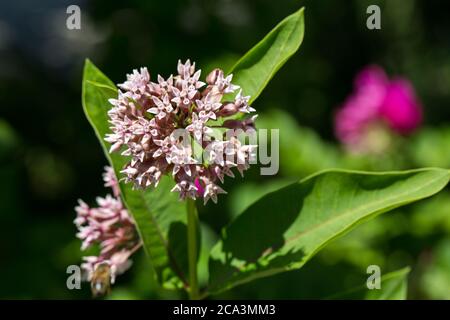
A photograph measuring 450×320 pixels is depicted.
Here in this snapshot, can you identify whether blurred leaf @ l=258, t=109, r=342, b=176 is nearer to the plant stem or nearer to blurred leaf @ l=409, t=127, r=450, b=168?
blurred leaf @ l=409, t=127, r=450, b=168

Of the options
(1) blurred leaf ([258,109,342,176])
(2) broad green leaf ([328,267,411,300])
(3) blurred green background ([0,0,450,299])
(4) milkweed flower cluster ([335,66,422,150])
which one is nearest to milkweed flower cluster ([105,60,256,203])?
(2) broad green leaf ([328,267,411,300])

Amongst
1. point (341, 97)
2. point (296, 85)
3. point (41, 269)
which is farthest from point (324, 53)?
point (41, 269)

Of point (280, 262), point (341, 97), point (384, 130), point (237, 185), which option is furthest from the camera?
point (341, 97)

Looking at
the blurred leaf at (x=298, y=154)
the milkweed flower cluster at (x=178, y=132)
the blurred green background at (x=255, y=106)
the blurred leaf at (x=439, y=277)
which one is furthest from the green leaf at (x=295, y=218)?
the blurred leaf at (x=298, y=154)

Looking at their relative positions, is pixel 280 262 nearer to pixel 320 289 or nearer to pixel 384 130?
pixel 320 289

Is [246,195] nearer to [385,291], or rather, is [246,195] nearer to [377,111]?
[377,111]

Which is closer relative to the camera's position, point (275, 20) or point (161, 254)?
point (161, 254)

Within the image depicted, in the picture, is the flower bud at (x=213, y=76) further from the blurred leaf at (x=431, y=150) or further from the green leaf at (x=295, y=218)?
the blurred leaf at (x=431, y=150)

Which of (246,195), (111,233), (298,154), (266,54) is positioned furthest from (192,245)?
(298,154)
